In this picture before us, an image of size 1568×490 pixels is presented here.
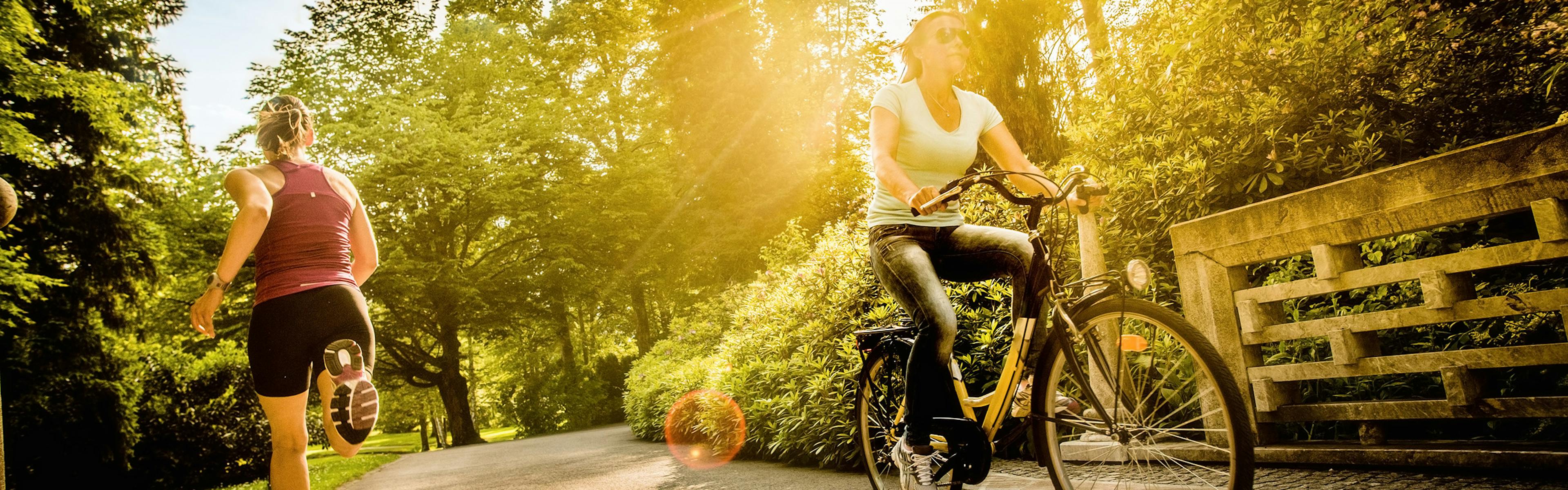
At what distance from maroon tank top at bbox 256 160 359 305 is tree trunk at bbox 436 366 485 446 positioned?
20111 millimetres

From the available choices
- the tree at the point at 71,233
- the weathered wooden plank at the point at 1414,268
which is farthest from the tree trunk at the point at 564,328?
the weathered wooden plank at the point at 1414,268

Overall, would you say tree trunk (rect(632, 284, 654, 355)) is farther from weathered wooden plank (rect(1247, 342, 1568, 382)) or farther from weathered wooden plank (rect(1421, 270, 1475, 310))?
weathered wooden plank (rect(1421, 270, 1475, 310))

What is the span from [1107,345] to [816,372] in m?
3.51

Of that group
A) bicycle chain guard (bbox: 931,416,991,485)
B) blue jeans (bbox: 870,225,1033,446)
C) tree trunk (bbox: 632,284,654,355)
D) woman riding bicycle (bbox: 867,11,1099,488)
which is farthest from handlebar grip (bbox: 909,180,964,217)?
tree trunk (bbox: 632,284,654,355)

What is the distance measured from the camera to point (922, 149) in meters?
2.92

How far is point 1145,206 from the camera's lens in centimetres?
454

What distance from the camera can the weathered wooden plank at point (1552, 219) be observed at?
251 cm

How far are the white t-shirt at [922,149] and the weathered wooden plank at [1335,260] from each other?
1.47 meters

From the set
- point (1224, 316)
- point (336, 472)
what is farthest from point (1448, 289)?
point (336, 472)

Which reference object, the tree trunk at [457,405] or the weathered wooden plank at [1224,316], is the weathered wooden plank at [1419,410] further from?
the tree trunk at [457,405]

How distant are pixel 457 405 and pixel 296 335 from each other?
20.6 m

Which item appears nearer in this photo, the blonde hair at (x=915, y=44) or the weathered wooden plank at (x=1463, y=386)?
the weathered wooden plank at (x=1463, y=386)

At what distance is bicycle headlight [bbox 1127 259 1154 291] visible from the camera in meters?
2.26

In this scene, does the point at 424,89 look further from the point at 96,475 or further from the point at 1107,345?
the point at 1107,345
